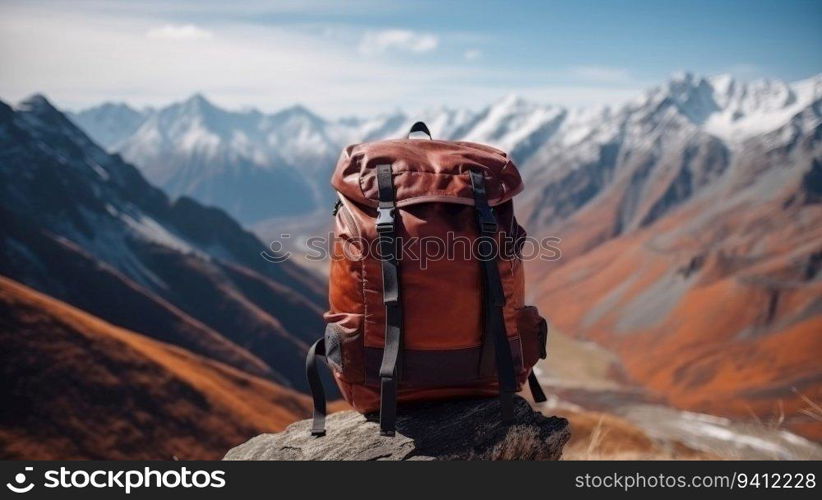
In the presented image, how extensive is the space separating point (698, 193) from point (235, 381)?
183629mm

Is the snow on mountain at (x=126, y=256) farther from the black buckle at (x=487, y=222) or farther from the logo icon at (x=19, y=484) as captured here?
the black buckle at (x=487, y=222)

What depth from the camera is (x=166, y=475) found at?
5391mm

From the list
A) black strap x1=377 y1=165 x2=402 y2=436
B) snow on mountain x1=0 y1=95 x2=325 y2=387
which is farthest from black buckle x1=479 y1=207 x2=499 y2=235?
snow on mountain x1=0 y1=95 x2=325 y2=387

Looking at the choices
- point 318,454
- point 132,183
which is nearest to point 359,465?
point 318,454

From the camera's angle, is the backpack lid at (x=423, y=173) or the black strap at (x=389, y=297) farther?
the backpack lid at (x=423, y=173)

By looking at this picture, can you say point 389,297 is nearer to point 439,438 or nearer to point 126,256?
point 439,438

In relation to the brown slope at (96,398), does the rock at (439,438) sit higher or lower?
higher

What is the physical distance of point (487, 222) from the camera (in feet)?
17.3

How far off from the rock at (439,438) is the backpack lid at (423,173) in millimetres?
1859

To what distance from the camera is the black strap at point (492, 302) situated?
5.30 m

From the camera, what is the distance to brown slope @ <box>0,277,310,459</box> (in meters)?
30.2

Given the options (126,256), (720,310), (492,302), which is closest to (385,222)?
(492,302)

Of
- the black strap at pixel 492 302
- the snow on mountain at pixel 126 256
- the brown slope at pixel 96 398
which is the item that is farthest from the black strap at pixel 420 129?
the snow on mountain at pixel 126 256

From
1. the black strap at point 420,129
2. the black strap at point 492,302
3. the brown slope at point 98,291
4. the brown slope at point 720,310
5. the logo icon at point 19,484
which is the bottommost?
the brown slope at point 720,310
